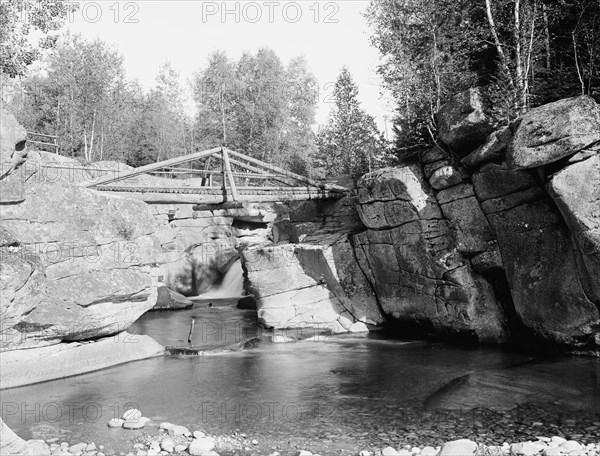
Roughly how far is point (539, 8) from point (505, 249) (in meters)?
11.2

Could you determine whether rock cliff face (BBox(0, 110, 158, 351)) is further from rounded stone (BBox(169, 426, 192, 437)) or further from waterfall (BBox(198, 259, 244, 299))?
waterfall (BBox(198, 259, 244, 299))

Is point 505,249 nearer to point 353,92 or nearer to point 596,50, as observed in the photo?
point 596,50

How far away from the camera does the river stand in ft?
37.6

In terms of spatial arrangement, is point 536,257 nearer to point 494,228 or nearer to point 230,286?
point 494,228

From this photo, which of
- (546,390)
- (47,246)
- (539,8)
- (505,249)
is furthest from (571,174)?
(47,246)

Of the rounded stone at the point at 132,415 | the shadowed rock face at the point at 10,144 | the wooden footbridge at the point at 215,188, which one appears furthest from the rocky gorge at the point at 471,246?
the shadowed rock face at the point at 10,144

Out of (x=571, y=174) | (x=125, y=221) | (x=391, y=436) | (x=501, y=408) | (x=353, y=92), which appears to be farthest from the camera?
(x=353, y=92)

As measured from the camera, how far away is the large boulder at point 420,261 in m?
19.4

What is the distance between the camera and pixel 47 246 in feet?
52.3

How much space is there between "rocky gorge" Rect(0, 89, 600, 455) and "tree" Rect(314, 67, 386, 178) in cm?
1453

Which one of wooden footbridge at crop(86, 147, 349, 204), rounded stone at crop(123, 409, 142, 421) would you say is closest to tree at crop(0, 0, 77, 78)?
wooden footbridge at crop(86, 147, 349, 204)

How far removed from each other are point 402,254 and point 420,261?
2.92ft

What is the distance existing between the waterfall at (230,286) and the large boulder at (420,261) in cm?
1094

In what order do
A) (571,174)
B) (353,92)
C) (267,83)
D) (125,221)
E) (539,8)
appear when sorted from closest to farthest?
(571,174), (125,221), (539,8), (353,92), (267,83)
